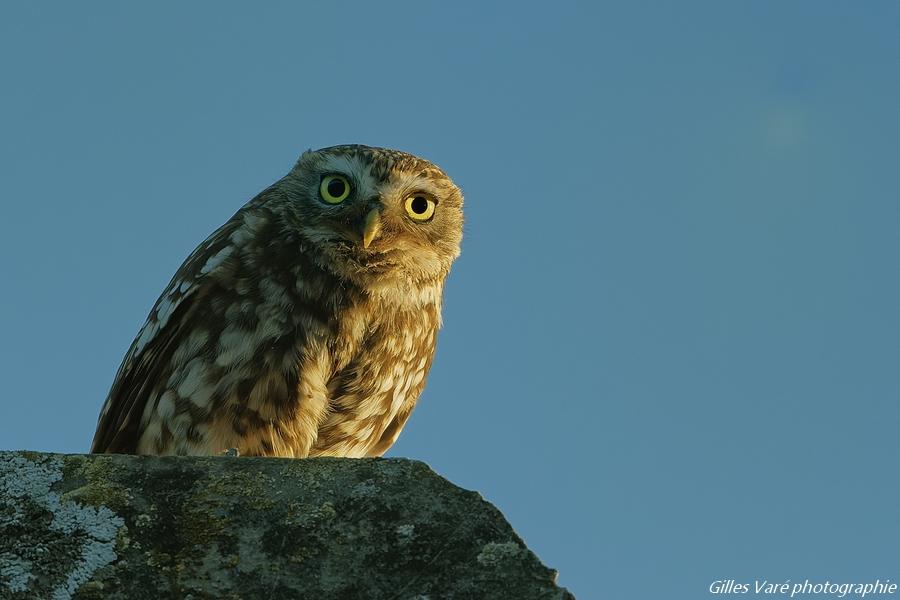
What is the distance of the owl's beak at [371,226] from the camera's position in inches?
203

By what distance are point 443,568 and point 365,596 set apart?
0.16m

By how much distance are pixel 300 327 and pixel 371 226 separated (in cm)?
67

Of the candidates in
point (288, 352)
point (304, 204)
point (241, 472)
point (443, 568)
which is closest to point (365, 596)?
point (443, 568)

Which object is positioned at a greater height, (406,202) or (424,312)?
(406,202)

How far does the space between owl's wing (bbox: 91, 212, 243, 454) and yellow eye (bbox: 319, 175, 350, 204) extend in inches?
18.5

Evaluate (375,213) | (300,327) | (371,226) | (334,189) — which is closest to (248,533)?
(300,327)

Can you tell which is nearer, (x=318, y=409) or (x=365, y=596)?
(x=365, y=596)

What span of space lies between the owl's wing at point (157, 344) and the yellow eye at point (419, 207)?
2.95 ft

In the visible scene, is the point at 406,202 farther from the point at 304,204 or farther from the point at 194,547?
the point at 194,547

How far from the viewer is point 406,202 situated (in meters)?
5.70

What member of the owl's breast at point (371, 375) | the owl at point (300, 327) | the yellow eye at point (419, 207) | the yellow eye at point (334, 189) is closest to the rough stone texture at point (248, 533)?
the owl at point (300, 327)

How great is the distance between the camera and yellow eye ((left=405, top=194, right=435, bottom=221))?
18.7 ft

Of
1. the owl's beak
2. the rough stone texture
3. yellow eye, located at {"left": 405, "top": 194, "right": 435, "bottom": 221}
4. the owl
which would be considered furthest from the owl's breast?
the rough stone texture

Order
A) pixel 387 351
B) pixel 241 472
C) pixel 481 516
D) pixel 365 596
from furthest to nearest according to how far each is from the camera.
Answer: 1. pixel 387 351
2. pixel 241 472
3. pixel 481 516
4. pixel 365 596
